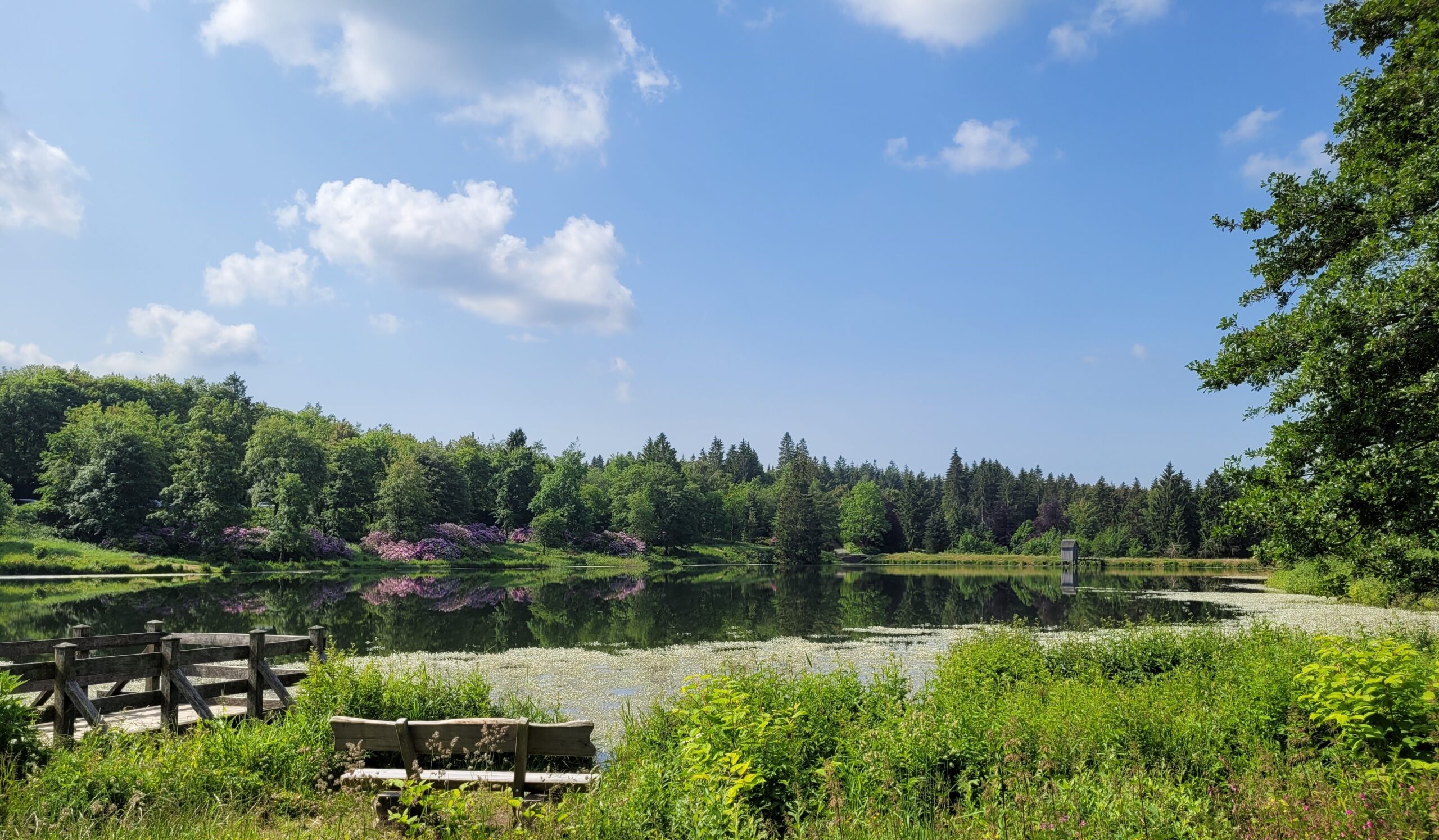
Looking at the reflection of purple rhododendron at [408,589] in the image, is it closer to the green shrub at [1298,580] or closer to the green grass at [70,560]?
the green grass at [70,560]

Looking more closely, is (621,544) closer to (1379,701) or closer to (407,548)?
(407,548)

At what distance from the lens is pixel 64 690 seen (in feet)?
29.5

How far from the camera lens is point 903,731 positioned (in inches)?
307

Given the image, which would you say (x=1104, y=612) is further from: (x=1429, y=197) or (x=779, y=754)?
(x=779, y=754)

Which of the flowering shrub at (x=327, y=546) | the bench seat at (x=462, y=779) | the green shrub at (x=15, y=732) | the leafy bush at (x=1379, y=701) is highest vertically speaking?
the leafy bush at (x=1379, y=701)

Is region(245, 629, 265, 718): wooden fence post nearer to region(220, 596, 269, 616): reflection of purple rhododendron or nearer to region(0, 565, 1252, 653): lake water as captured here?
region(0, 565, 1252, 653): lake water

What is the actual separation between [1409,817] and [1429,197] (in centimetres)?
1270

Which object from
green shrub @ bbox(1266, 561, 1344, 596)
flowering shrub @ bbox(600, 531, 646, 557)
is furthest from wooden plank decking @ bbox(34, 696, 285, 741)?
flowering shrub @ bbox(600, 531, 646, 557)

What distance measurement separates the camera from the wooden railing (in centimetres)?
900

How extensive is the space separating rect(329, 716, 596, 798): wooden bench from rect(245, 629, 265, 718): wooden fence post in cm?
400

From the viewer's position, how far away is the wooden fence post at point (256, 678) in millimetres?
10898

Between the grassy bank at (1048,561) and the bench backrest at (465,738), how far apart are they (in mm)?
90036

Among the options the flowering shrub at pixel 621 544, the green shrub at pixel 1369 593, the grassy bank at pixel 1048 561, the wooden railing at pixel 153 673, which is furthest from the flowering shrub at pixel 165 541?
the grassy bank at pixel 1048 561

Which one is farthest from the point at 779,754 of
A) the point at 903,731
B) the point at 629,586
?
the point at 629,586
